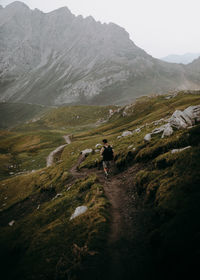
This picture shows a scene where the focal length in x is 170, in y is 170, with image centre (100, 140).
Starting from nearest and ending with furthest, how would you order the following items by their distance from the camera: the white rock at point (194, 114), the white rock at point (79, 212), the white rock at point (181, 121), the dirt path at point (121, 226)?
the dirt path at point (121, 226) < the white rock at point (79, 212) < the white rock at point (194, 114) < the white rock at point (181, 121)

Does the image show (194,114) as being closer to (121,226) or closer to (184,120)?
(184,120)

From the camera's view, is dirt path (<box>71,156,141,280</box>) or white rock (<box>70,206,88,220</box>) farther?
white rock (<box>70,206,88,220</box>)

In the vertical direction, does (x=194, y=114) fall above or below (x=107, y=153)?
above

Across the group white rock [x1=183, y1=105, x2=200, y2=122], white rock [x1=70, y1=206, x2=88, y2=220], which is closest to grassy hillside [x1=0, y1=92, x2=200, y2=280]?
white rock [x1=70, y1=206, x2=88, y2=220]

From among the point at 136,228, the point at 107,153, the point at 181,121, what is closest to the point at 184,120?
the point at 181,121

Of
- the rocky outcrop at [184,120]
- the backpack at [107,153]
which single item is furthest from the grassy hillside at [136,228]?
the rocky outcrop at [184,120]

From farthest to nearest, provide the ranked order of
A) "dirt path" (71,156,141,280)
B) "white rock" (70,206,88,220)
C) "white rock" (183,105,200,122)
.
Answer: "white rock" (183,105,200,122) < "white rock" (70,206,88,220) < "dirt path" (71,156,141,280)

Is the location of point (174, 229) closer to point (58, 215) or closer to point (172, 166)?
point (172, 166)

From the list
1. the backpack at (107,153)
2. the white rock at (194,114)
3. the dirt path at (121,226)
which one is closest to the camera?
the dirt path at (121,226)

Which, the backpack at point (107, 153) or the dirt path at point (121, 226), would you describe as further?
the backpack at point (107, 153)

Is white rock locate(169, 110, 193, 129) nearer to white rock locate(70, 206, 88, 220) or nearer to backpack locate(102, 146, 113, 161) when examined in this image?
backpack locate(102, 146, 113, 161)

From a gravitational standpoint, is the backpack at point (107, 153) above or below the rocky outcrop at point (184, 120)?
below

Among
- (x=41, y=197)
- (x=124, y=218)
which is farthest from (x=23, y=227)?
(x=124, y=218)

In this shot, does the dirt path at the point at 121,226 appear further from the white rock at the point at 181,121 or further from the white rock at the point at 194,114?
the white rock at the point at 194,114
